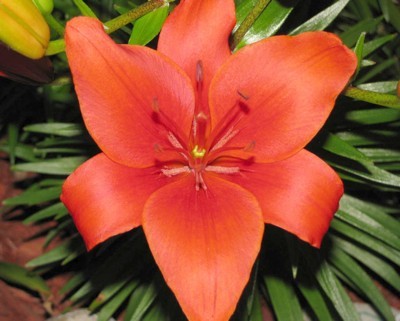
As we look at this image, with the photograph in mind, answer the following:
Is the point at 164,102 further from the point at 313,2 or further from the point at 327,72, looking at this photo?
the point at 313,2

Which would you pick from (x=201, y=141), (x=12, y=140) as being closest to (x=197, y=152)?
(x=201, y=141)

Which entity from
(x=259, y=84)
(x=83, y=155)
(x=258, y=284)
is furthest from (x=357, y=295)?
(x=259, y=84)

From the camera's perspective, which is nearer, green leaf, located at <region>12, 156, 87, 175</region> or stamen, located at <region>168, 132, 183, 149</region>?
stamen, located at <region>168, 132, 183, 149</region>

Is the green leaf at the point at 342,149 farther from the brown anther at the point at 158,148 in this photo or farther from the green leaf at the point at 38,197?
the green leaf at the point at 38,197

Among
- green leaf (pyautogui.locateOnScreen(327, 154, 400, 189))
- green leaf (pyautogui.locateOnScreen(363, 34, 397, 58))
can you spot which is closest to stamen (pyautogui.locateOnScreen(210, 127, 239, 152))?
green leaf (pyautogui.locateOnScreen(327, 154, 400, 189))

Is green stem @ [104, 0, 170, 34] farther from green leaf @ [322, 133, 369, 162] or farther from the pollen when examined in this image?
green leaf @ [322, 133, 369, 162]

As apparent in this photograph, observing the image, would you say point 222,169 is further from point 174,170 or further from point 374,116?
point 374,116
